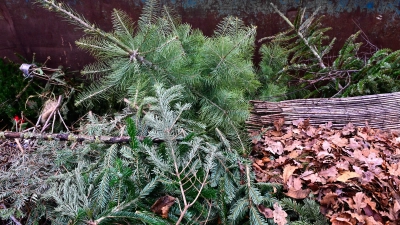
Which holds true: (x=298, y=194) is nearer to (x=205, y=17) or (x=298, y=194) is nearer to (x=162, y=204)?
(x=162, y=204)

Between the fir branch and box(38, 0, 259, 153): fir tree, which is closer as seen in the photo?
box(38, 0, 259, 153): fir tree

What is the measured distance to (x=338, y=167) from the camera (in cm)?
150

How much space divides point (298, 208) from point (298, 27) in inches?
52.5

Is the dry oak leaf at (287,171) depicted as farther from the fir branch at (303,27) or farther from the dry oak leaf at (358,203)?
the fir branch at (303,27)

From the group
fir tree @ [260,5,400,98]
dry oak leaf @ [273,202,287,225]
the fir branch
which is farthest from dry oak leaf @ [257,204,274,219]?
the fir branch

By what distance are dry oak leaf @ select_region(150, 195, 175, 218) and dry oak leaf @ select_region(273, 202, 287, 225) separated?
46 centimetres

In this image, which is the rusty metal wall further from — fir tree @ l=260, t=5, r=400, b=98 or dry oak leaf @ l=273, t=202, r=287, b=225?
dry oak leaf @ l=273, t=202, r=287, b=225

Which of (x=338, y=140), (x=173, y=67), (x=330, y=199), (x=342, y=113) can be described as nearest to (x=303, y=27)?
(x=342, y=113)

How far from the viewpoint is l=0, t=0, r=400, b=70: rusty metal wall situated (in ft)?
8.13

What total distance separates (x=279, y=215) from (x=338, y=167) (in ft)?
1.27

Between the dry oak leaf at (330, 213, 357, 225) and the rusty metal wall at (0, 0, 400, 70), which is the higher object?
the rusty metal wall at (0, 0, 400, 70)

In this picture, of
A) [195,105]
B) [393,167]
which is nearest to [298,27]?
[195,105]

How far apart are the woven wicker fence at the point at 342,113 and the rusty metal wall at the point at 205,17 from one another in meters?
0.93

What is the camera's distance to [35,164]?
162cm
